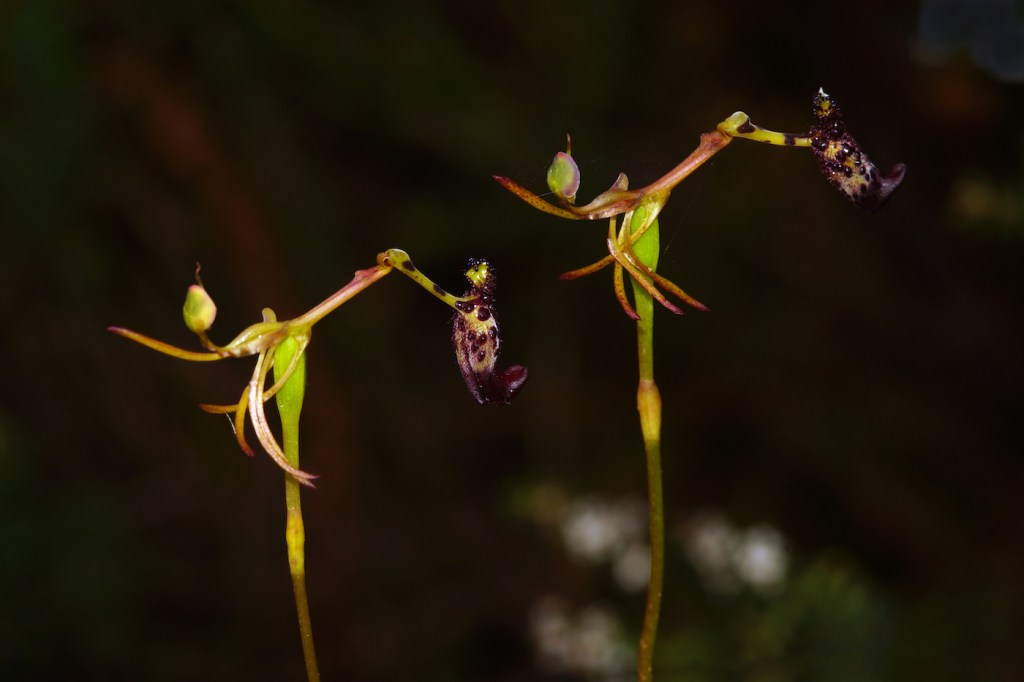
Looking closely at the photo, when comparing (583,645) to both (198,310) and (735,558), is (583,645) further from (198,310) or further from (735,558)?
(198,310)

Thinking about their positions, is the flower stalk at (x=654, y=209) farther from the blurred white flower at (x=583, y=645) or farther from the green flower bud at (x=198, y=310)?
the blurred white flower at (x=583, y=645)

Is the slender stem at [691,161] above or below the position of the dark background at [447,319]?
below

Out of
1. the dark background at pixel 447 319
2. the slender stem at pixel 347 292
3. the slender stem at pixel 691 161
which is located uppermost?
the dark background at pixel 447 319

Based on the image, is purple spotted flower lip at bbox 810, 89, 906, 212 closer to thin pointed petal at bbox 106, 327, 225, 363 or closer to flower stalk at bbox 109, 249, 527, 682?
flower stalk at bbox 109, 249, 527, 682

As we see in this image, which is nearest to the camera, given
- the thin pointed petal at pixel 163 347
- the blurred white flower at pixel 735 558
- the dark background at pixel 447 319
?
the thin pointed petal at pixel 163 347

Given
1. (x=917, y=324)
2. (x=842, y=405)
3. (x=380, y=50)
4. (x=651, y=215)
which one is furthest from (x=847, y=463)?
(x=651, y=215)

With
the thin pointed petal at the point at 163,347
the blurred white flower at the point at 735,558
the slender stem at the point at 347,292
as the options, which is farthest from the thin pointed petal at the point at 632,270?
the blurred white flower at the point at 735,558

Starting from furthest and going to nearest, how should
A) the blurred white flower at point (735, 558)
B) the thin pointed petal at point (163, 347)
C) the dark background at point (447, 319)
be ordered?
1. the dark background at point (447, 319)
2. the blurred white flower at point (735, 558)
3. the thin pointed petal at point (163, 347)

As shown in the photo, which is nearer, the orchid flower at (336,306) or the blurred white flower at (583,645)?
the orchid flower at (336,306)
